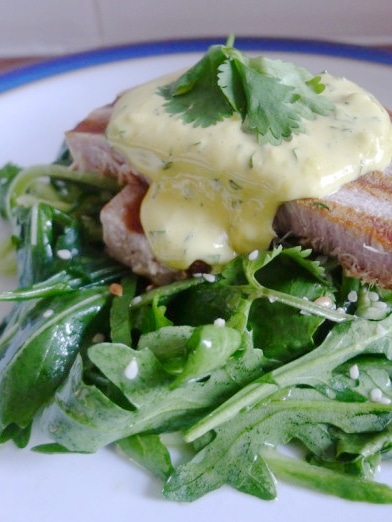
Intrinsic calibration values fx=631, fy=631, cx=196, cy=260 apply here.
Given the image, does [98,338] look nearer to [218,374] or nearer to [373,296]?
[218,374]

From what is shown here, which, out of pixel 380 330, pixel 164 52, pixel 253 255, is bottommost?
pixel 380 330

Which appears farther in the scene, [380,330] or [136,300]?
[136,300]

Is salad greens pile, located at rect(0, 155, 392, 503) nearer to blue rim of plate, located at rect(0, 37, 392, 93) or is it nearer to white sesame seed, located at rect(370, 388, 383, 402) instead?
white sesame seed, located at rect(370, 388, 383, 402)

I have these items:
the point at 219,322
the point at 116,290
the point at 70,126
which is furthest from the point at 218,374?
the point at 70,126

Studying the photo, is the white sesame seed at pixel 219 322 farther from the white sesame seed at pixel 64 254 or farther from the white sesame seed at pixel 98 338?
the white sesame seed at pixel 64 254

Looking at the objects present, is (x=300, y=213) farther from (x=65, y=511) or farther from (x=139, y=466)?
(x=65, y=511)

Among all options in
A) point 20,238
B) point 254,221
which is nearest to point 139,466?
point 254,221
